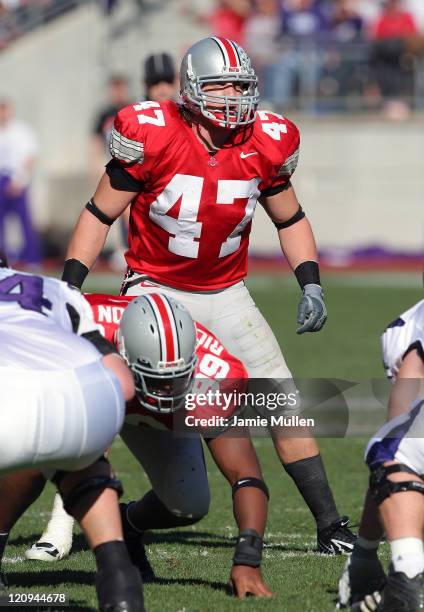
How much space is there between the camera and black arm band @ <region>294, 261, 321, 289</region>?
5.24 m

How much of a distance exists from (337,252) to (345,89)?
7.07 ft

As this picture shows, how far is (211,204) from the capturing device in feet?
16.3

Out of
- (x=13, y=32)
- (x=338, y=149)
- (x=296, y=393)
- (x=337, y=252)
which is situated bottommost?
(x=337, y=252)

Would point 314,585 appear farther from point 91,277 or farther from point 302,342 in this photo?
point 91,277

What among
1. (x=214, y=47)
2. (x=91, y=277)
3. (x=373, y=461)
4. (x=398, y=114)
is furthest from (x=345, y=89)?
(x=373, y=461)

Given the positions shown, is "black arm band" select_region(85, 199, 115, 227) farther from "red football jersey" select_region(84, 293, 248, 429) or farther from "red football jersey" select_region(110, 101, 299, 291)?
"red football jersey" select_region(84, 293, 248, 429)

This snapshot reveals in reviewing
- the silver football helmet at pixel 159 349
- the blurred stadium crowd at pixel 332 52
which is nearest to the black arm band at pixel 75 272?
the silver football helmet at pixel 159 349

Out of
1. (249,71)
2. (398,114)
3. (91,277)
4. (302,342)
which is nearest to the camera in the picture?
(249,71)

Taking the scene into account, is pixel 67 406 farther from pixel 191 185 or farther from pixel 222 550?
pixel 222 550

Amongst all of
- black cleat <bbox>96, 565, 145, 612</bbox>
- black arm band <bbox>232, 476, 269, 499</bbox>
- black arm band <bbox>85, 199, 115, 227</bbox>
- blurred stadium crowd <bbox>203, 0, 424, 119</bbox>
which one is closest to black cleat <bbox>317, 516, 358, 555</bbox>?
black arm band <bbox>232, 476, 269, 499</bbox>

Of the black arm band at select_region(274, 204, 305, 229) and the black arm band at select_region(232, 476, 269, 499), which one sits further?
the black arm band at select_region(274, 204, 305, 229)

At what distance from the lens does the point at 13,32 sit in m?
19.5

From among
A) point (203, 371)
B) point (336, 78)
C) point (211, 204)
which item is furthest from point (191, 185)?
point (336, 78)

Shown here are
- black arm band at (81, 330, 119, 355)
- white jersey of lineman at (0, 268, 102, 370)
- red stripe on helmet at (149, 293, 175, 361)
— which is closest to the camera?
white jersey of lineman at (0, 268, 102, 370)
